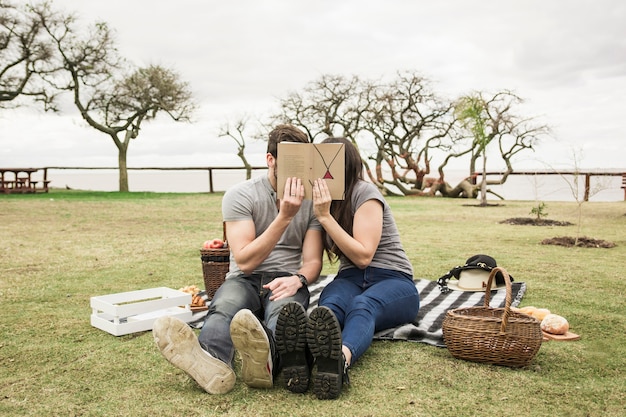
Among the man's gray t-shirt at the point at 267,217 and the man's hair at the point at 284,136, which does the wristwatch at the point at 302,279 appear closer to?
the man's gray t-shirt at the point at 267,217

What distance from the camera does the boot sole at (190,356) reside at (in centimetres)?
237

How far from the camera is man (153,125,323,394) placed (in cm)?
238

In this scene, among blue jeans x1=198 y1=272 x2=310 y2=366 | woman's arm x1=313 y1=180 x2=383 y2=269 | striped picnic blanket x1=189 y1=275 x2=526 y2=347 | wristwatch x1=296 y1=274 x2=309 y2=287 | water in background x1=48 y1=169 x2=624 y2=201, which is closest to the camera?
blue jeans x1=198 y1=272 x2=310 y2=366

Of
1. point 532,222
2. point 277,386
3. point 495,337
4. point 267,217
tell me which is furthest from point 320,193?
point 532,222

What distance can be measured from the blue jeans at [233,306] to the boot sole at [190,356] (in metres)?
0.09

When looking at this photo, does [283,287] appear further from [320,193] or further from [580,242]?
[580,242]

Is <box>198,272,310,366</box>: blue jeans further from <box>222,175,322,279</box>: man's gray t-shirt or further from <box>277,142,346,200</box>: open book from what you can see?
<box>277,142,346,200</box>: open book

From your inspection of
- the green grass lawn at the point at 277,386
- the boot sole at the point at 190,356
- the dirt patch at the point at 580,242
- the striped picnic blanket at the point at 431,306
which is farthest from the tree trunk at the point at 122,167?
the boot sole at the point at 190,356

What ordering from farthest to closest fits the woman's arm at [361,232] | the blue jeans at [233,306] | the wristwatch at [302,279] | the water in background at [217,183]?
1. the water in background at [217,183]
2. the wristwatch at [302,279]
3. the woman's arm at [361,232]
4. the blue jeans at [233,306]

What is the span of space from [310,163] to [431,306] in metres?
1.69

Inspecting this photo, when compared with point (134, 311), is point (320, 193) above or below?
above

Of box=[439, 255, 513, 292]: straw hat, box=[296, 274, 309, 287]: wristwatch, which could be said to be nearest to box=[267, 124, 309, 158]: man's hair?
box=[296, 274, 309, 287]: wristwatch

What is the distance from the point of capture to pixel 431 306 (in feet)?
13.4

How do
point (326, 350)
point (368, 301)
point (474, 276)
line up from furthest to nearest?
point (474, 276), point (368, 301), point (326, 350)
